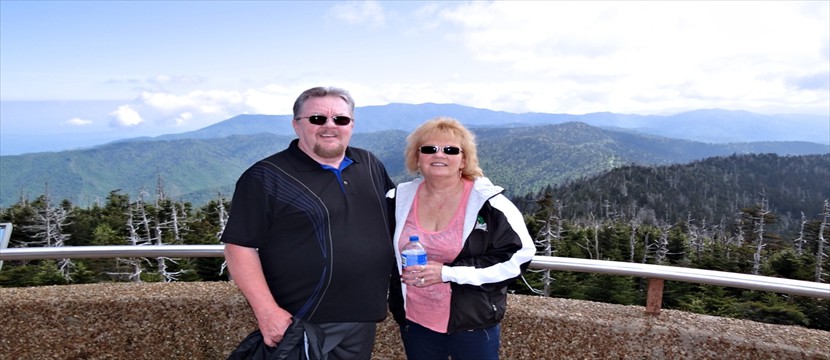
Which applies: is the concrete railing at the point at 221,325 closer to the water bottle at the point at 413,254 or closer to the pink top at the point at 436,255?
the pink top at the point at 436,255

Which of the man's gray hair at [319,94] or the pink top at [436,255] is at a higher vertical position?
the man's gray hair at [319,94]

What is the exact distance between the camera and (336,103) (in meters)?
2.77

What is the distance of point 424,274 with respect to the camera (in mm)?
2699

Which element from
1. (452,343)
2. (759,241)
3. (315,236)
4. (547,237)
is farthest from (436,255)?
(759,241)

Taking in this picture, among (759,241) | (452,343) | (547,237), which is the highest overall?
(452,343)

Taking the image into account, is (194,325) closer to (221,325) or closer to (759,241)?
(221,325)

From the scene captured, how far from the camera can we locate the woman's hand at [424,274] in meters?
2.70

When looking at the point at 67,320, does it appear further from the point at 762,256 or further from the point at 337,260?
the point at 762,256

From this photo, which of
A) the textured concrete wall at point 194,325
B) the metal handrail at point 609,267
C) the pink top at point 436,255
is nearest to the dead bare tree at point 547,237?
the textured concrete wall at point 194,325

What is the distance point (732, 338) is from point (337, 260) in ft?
8.77

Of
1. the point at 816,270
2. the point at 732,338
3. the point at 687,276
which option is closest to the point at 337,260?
the point at 687,276

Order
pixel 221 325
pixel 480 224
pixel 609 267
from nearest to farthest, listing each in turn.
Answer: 1. pixel 480 224
2. pixel 609 267
3. pixel 221 325

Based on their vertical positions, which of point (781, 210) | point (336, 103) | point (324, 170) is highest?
point (336, 103)

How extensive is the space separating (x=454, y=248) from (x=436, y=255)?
10cm
